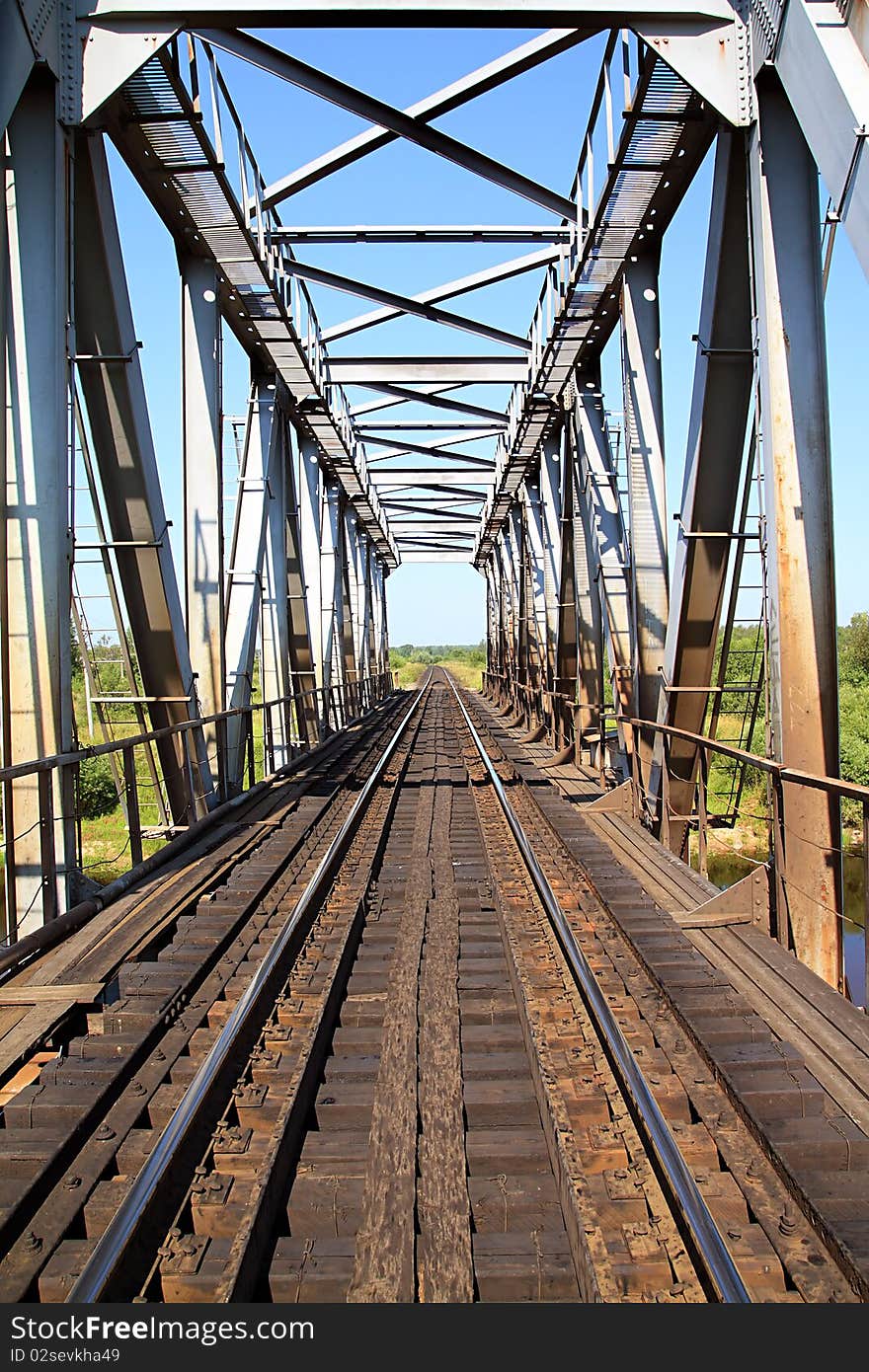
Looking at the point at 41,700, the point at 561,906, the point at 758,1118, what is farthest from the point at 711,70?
the point at 758,1118

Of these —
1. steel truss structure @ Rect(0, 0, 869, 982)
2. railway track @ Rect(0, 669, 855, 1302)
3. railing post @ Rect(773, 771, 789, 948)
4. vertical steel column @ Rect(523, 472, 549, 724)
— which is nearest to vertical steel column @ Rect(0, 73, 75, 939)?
steel truss structure @ Rect(0, 0, 869, 982)

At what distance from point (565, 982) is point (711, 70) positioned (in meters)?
6.01

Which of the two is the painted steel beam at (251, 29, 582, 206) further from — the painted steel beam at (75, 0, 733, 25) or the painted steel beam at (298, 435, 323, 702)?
the painted steel beam at (298, 435, 323, 702)

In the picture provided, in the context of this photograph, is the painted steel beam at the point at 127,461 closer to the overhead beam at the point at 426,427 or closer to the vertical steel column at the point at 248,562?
the vertical steel column at the point at 248,562

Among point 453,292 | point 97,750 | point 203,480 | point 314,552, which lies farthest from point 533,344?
point 97,750

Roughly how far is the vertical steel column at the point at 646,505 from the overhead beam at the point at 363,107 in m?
2.59

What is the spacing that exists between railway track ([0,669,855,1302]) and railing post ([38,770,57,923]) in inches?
31.0

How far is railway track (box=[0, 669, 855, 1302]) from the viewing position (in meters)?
2.68

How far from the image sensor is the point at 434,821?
989 centimetres

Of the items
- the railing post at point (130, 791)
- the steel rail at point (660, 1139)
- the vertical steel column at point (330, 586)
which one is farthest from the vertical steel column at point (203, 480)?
the vertical steel column at point (330, 586)

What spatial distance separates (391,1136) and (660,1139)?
2.92 ft

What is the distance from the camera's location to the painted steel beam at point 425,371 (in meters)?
18.6

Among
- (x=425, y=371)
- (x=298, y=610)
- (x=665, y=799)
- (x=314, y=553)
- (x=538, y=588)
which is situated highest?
(x=425, y=371)
